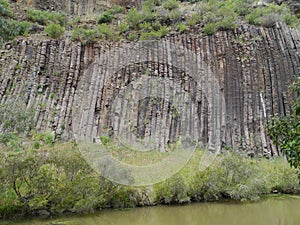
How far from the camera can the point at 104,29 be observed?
2681 cm

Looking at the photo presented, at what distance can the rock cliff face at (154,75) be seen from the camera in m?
21.6

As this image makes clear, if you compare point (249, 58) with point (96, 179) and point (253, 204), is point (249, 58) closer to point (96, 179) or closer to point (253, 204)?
point (253, 204)

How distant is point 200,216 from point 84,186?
14.3 ft

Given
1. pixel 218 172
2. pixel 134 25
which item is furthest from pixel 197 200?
pixel 134 25

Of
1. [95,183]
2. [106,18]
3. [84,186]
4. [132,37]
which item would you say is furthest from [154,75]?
[84,186]

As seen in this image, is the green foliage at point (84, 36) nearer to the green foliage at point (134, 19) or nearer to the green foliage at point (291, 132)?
the green foliage at point (134, 19)

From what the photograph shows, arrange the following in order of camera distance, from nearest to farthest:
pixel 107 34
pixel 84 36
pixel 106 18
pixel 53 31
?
1. pixel 84 36
2. pixel 53 31
3. pixel 107 34
4. pixel 106 18

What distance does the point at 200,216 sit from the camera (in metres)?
12.5

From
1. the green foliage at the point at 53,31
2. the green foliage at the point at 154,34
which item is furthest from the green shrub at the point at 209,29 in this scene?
the green foliage at the point at 53,31

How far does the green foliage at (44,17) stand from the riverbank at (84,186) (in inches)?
688

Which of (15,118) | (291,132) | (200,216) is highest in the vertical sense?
(15,118)

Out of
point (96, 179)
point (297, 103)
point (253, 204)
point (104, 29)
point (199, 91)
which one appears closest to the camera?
point (297, 103)

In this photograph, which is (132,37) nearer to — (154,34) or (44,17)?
(154,34)

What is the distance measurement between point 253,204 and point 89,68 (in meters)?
14.3
